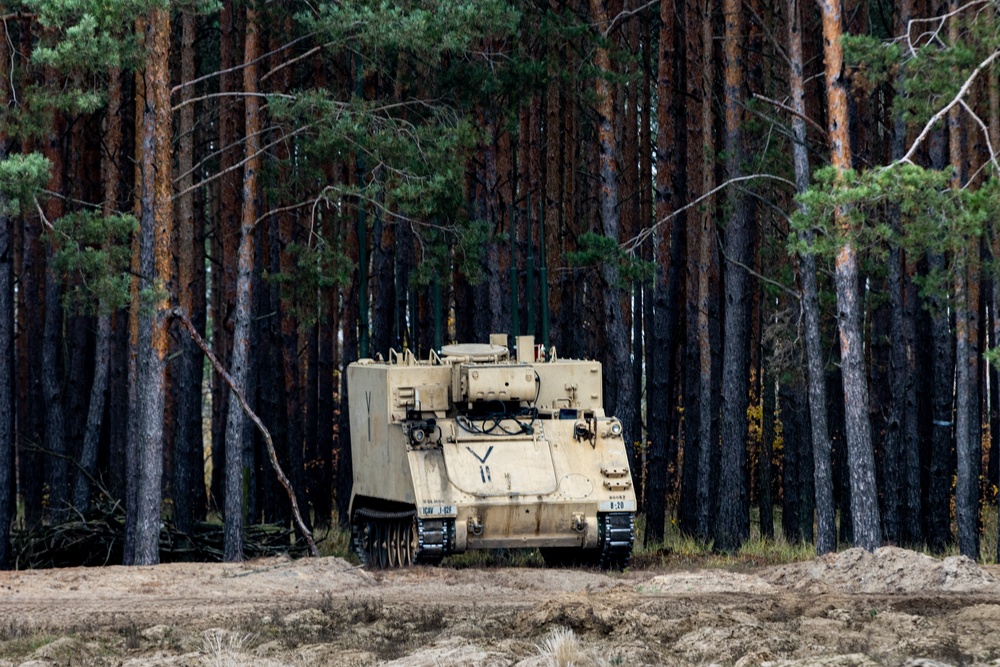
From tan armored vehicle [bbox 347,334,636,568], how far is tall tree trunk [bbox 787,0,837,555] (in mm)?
3174

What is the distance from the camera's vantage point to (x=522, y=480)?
18.5 m

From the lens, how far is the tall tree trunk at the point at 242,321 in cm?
2200

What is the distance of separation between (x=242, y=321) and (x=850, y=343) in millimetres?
8929

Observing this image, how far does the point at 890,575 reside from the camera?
1664 centimetres

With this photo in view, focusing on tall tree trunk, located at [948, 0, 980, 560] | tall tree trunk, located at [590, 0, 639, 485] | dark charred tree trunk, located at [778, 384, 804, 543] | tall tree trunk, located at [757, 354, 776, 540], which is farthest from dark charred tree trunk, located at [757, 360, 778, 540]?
tall tree trunk, located at [948, 0, 980, 560]

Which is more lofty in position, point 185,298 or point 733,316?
point 185,298

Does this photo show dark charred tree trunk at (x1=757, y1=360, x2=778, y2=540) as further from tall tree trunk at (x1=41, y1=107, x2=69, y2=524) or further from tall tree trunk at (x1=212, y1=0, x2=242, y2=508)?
tall tree trunk at (x1=41, y1=107, x2=69, y2=524)

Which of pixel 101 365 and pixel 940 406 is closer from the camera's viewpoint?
pixel 940 406

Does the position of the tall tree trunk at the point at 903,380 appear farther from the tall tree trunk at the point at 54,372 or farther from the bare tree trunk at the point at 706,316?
the tall tree trunk at the point at 54,372

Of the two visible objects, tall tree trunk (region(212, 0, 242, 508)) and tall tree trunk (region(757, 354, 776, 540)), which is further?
tall tree trunk (region(757, 354, 776, 540))

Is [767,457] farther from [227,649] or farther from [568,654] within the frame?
[227,649]

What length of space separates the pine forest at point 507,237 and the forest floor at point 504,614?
2.54 meters

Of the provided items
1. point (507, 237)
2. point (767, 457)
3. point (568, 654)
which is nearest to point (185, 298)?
point (507, 237)

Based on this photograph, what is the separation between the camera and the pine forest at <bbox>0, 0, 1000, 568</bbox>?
19250 mm
